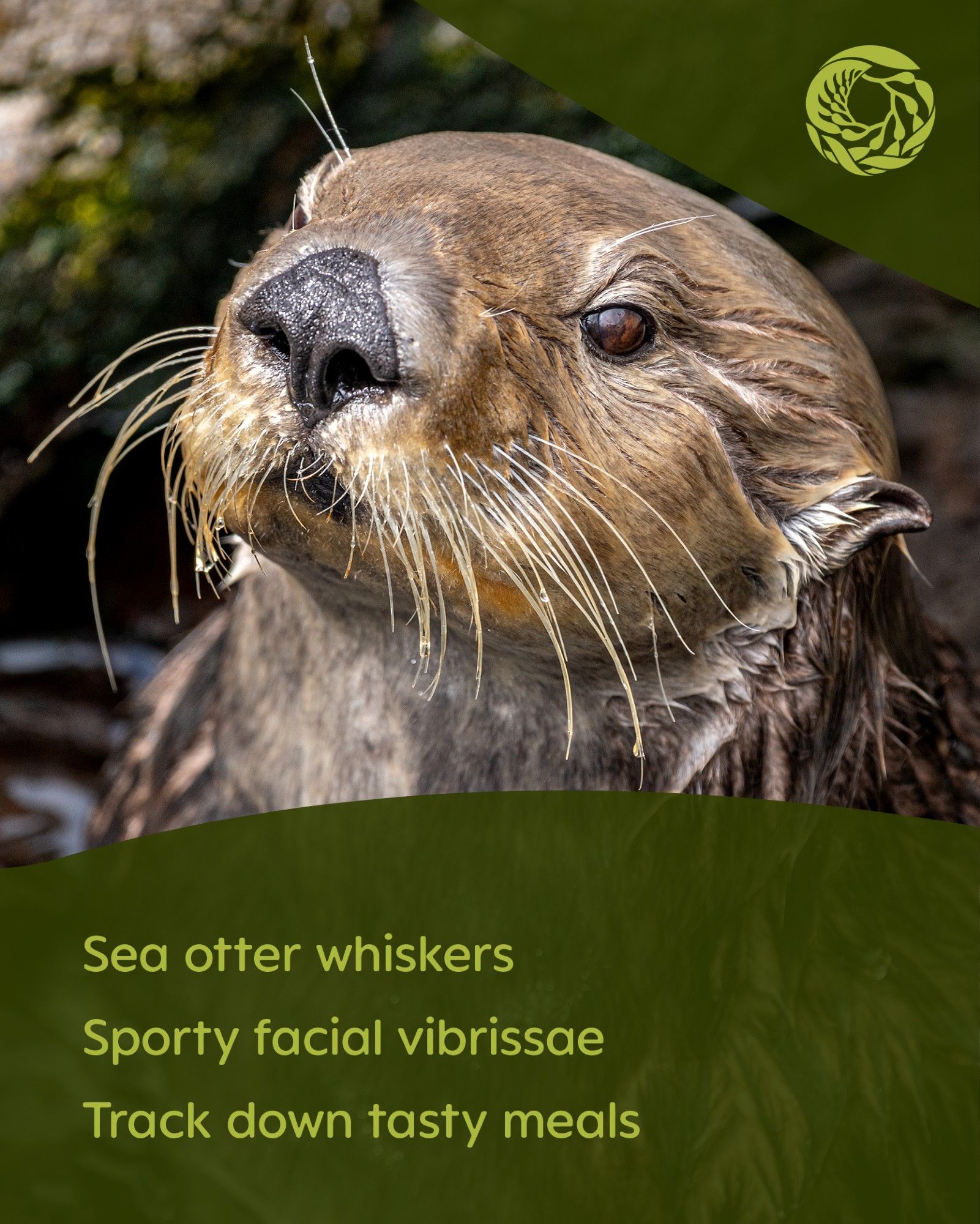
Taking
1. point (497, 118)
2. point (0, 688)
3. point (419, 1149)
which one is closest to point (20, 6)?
point (497, 118)

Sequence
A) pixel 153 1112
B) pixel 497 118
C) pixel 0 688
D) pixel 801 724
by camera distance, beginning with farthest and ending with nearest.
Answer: pixel 0 688
pixel 497 118
pixel 801 724
pixel 153 1112

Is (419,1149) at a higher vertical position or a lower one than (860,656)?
lower

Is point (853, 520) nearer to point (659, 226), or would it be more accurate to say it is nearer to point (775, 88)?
point (659, 226)

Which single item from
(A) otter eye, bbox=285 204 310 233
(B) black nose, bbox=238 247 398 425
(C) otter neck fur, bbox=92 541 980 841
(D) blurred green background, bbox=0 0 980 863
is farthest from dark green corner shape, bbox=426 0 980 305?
(B) black nose, bbox=238 247 398 425

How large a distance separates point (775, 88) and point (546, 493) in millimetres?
1533

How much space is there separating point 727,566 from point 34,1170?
1.66 metres

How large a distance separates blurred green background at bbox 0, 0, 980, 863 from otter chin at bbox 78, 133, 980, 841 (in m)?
1.42

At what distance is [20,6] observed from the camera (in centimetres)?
349

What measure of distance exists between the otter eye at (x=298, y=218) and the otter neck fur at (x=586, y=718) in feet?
2.25

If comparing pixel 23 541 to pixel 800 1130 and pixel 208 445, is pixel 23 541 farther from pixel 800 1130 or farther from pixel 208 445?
pixel 800 1130

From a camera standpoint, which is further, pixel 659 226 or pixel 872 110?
pixel 872 110

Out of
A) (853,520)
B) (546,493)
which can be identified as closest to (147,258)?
(546,493)

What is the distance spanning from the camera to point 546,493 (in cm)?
202
